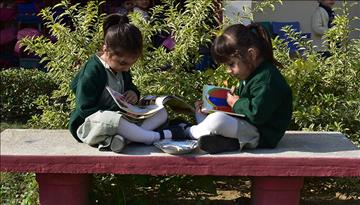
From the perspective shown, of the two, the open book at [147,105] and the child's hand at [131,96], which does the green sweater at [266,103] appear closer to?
the open book at [147,105]

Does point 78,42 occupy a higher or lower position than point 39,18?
higher

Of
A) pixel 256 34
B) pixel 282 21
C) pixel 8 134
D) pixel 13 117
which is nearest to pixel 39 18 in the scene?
pixel 13 117

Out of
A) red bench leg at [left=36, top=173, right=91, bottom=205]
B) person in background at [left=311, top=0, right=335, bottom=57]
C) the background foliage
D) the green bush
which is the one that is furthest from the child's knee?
person in background at [left=311, top=0, right=335, bottom=57]

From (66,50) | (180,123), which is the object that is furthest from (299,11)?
(180,123)

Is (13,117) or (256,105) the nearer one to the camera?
(256,105)

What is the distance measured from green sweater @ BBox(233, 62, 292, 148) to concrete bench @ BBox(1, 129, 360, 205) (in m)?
0.11

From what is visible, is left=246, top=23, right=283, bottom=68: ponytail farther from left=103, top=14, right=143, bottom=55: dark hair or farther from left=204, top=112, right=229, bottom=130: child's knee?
left=103, top=14, right=143, bottom=55: dark hair

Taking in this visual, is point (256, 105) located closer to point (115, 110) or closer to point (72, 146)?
point (115, 110)

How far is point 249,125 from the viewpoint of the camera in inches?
136

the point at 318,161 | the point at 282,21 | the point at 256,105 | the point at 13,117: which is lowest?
the point at 13,117

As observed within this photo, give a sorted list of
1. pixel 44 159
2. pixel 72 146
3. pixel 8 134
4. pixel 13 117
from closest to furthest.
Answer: pixel 44 159, pixel 72 146, pixel 8 134, pixel 13 117

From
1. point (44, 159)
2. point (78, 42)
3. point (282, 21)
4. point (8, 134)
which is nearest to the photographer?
point (44, 159)

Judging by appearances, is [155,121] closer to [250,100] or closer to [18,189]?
[250,100]

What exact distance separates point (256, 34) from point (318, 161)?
78cm
